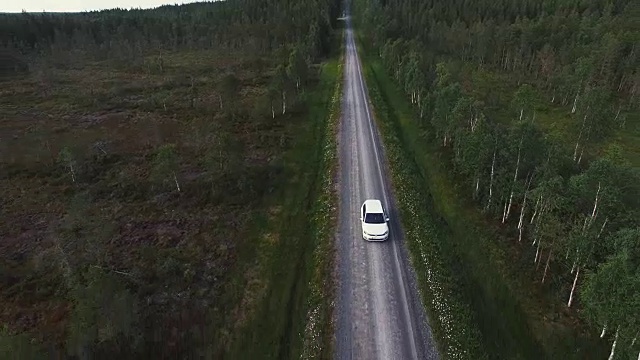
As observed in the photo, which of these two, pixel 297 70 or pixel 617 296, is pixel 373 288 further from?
pixel 297 70

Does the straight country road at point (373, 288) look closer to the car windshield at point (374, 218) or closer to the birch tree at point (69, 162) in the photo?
the car windshield at point (374, 218)

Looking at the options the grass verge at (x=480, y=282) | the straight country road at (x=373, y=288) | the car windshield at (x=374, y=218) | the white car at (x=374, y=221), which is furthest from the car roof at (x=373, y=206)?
the grass verge at (x=480, y=282)

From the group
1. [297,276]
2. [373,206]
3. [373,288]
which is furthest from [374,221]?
[297,276]

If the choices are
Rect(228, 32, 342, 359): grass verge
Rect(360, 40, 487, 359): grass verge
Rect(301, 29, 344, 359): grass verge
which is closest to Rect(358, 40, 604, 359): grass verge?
Rect(360, 40, 487, 359): grass verge

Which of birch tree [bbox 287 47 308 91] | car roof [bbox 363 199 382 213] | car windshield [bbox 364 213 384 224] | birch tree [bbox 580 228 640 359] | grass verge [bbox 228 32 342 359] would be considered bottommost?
grass verge [bbox 228 32 342 359]

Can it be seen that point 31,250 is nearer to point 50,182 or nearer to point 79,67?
point 50,182

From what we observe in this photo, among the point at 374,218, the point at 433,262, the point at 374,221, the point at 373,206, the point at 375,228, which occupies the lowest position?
the point at 433,262

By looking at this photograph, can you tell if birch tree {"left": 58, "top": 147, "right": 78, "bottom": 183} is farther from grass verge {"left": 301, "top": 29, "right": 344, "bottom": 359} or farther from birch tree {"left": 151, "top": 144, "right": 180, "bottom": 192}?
grass verge {"left": 301, "top": 29, "right": 344, "bottom": 359}

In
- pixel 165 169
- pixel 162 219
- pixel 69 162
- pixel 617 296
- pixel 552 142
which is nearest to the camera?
pixel 617 296
